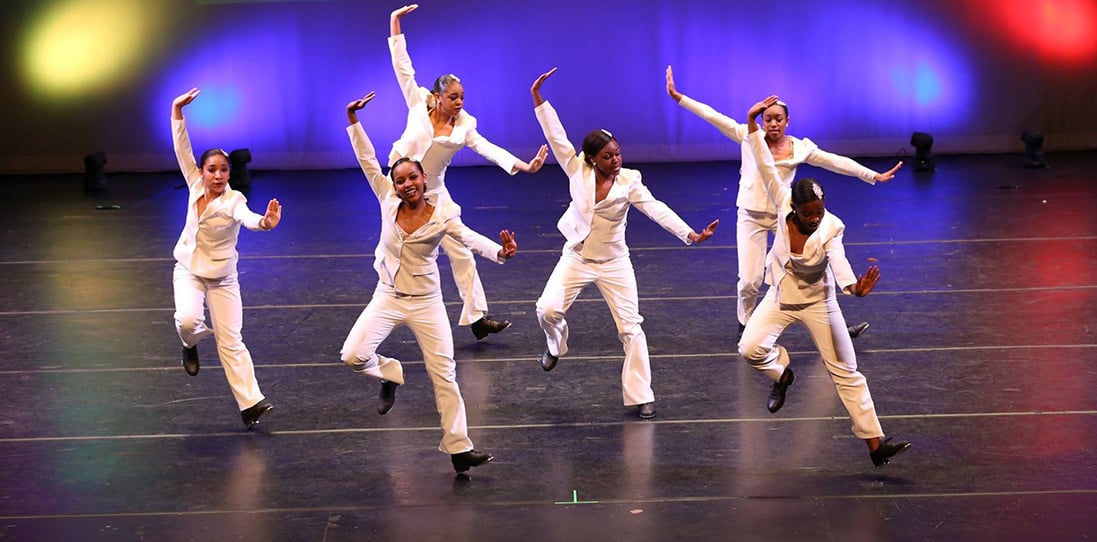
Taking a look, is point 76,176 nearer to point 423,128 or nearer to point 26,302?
point 26,302

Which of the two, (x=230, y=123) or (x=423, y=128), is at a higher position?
(x=423, y=128)

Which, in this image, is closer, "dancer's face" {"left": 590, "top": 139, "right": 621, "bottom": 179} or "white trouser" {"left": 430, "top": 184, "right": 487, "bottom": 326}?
"dancer's face" {"left": 590, "top": 139, "right": 621, "bottom": 179}

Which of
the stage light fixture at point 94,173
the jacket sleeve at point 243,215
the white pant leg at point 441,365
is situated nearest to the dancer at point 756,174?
the white pant leg at point 441,365

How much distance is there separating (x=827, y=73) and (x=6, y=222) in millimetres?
7789

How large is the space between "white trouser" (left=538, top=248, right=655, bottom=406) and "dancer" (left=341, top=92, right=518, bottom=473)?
2.59 feet

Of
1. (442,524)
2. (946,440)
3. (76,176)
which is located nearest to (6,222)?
(76,176)

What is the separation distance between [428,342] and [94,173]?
26.4 feet

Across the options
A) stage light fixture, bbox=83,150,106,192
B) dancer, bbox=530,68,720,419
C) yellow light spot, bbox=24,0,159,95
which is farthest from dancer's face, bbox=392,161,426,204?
yellow light spot, bbox=24,0,159,95

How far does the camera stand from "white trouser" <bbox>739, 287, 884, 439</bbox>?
16.5 feet

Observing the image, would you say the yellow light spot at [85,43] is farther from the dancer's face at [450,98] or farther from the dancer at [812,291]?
the dancer at [812,291]

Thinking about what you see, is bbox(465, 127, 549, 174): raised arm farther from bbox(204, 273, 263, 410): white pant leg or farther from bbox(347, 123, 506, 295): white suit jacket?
bbox(204, 273, 263, 410): white pant leg

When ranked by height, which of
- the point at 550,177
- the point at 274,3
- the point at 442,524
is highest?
the point at 274,3

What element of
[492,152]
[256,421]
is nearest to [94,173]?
[492,152]

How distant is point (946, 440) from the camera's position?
5.36 m
